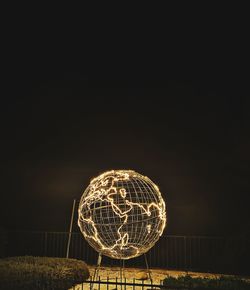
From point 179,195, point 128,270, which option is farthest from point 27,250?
point 179,195

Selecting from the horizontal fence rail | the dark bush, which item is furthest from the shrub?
the horizontal fence rail

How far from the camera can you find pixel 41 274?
8055mm

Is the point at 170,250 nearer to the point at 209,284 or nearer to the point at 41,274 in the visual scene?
the point at 209,284

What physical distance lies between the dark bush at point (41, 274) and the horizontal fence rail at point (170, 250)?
11.1 ft

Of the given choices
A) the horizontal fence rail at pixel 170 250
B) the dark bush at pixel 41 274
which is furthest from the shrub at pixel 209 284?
the horizontal fence rail at pixel 170 250

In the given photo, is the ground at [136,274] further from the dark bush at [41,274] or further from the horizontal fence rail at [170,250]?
the dark bush at [41,274]

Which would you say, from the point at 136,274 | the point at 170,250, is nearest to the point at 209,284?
the point at 136,274

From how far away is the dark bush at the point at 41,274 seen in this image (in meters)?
7.83

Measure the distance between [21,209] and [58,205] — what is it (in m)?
1.40

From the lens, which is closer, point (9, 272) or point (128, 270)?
point (9, 272)

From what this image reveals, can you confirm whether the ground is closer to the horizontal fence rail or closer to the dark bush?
the horizontal fence rail

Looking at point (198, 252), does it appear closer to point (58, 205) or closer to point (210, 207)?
point (210, 207)

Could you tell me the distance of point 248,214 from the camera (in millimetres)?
12227

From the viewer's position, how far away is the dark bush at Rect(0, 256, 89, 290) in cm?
783
